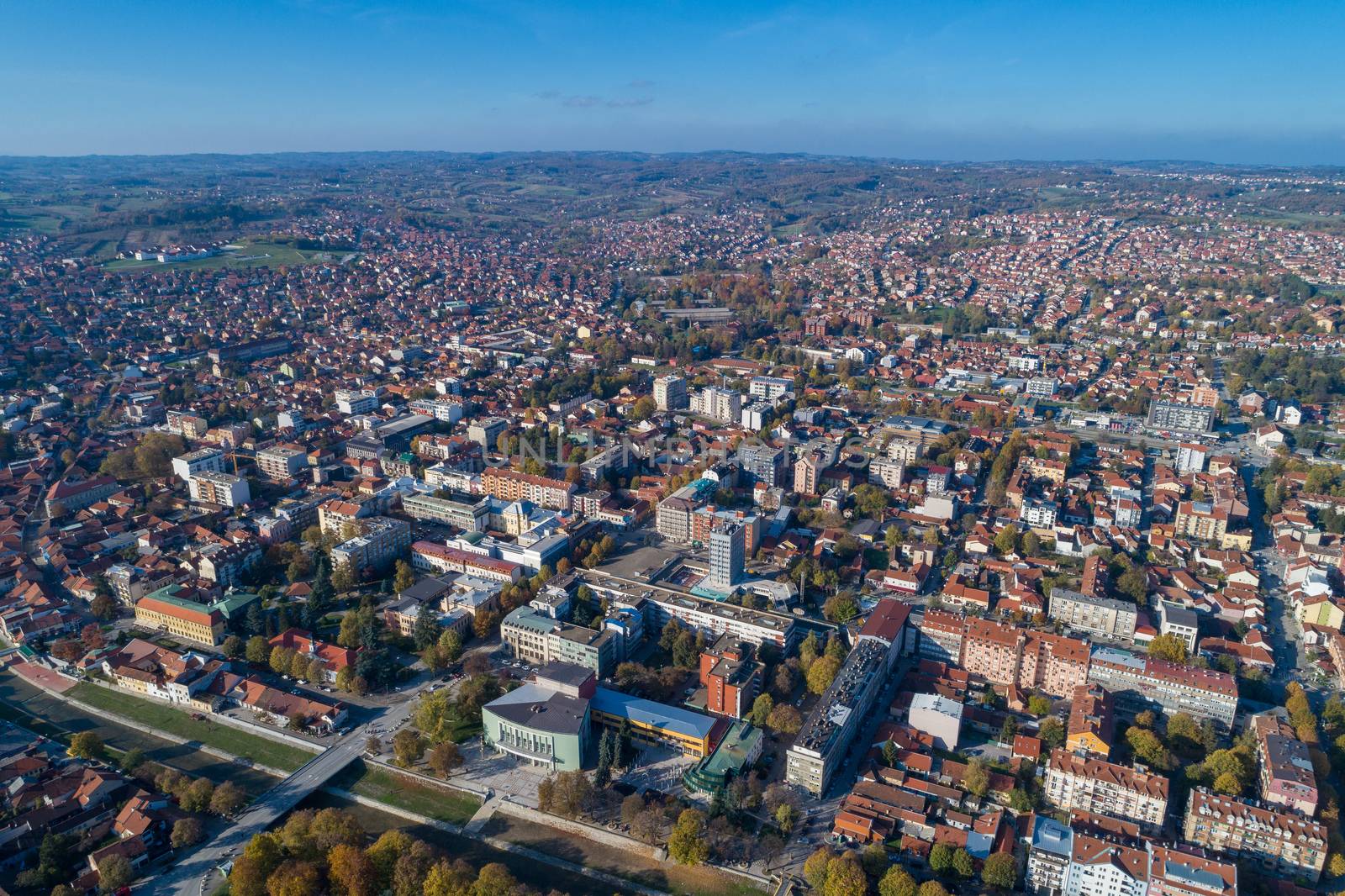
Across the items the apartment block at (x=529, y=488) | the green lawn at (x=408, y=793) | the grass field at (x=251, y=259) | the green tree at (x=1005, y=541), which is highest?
the grass field at (x=251, y=259)

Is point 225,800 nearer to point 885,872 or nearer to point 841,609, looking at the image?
point 885,872

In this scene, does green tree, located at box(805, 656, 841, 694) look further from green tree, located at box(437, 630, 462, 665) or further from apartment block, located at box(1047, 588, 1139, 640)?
green tree, located at box(437, 630, 462, 665)

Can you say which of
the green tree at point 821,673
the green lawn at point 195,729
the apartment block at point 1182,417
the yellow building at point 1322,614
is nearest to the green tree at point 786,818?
the green tree at point 821,673

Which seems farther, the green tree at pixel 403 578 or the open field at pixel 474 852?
the green tree at pixel 403 578

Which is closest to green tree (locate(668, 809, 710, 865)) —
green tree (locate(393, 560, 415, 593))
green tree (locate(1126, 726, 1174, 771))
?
green tree (locate(1126, 726, 1174, 771))

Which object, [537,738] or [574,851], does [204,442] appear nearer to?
[537,738]

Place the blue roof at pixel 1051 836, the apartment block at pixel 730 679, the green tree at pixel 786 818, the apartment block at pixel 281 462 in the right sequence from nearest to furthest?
the blue roof at pixel 1051 836
the green tree at pixel 786 818
the apartment block at pixel 730 679
the apartment block at pixel 281 462

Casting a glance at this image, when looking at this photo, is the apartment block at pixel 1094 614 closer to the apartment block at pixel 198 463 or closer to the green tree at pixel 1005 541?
the green tree at pixel 1005 541
